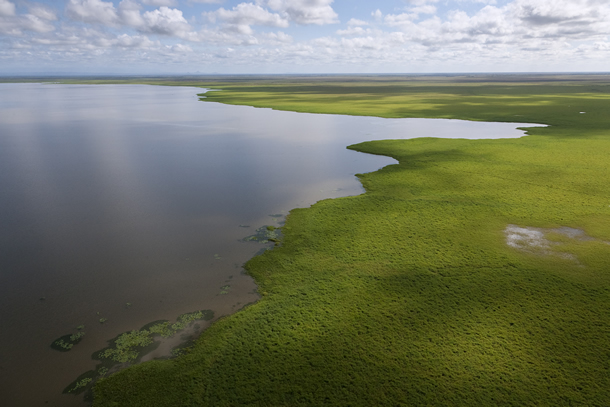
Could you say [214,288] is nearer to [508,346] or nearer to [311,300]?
[311,300]

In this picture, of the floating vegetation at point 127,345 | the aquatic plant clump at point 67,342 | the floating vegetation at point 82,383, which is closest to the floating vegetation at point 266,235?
the floating vegetation at point 127,345

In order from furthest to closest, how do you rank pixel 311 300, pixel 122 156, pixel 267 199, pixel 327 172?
1. pixel 122 156
2. pixel 327 172
3. pixel 267 199
4. pixel 311 300

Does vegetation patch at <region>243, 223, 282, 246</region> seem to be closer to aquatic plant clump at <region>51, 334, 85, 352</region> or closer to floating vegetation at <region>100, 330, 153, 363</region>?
floating vegetation at <region>100, 330, 153, 363</region>

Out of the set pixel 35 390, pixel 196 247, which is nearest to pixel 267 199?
pixel 196 247

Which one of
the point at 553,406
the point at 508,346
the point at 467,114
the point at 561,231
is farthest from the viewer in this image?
the point at 467,114

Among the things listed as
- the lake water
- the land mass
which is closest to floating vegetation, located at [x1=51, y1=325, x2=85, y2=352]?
the lake water

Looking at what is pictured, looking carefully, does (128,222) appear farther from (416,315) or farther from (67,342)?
(416,315)

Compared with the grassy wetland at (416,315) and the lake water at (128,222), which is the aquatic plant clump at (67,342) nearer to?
the lake water at (128,222)
